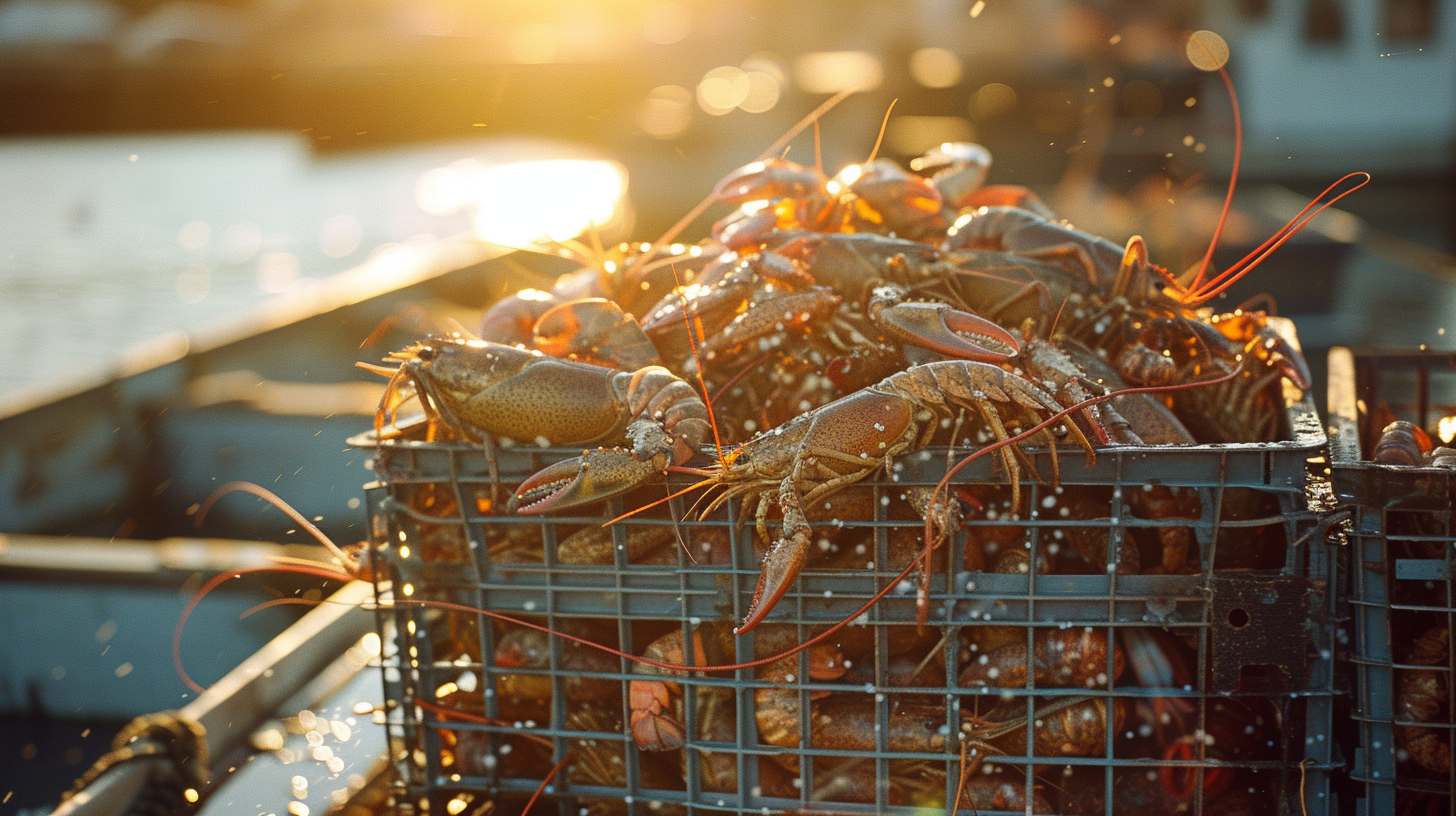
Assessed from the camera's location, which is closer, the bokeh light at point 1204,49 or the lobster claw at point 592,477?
the lobster claw at point 592,477

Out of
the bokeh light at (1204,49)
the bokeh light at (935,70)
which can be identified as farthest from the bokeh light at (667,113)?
the bokeh light at (1204,49)

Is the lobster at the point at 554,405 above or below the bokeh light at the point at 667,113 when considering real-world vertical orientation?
below

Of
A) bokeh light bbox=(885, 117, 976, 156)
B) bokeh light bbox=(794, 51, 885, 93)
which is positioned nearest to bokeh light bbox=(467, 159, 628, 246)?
bokeh light bbox=(794, 51, 885, 93)

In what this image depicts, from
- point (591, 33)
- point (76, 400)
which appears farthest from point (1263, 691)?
point (591, 33)

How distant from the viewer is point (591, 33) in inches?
Answer: 1249

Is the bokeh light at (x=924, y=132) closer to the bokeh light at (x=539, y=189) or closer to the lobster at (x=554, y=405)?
the bokeh light at (x=539, y=189)

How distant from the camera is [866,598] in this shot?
1194 mm

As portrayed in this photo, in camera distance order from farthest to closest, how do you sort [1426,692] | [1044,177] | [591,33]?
1. [591,33]
2. [1044,177]
3. [1426,692]

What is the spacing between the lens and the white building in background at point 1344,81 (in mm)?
15477

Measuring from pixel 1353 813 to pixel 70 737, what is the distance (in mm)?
2737

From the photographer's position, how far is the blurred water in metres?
7.23

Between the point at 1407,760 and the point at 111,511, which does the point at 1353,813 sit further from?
the point at 111,511

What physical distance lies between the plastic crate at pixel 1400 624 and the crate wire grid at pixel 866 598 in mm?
54

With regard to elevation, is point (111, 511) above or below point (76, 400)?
below
